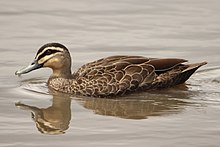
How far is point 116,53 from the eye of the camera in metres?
14.9

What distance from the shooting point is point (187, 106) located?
1215cm

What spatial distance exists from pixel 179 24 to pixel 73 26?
1.95 meters

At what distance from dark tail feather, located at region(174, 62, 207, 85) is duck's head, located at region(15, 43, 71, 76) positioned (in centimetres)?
165

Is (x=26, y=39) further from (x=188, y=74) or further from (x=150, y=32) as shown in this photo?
(x=188, y=74)

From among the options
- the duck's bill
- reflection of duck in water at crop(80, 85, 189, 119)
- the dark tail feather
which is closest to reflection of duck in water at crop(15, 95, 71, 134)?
reflection of duck in water at crop(80, 85, 189, 119)

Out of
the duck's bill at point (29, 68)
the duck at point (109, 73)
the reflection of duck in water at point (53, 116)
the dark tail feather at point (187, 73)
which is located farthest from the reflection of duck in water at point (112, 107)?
the duck's bill at point (29, 68)

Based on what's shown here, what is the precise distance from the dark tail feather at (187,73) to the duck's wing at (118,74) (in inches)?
9.4

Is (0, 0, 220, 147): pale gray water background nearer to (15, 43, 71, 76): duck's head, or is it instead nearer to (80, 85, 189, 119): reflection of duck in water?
(80, 85, 189, 119): reflection of duck in water

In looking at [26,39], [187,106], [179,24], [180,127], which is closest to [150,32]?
[179,24]

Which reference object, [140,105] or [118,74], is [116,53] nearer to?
[118,74]

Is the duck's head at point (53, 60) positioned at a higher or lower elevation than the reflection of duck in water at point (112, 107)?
higher

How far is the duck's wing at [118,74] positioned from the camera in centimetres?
1303

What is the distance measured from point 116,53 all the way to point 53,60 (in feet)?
5.77

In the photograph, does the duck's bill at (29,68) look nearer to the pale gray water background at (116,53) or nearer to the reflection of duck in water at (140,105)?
the pale gray water background at (116,53)
